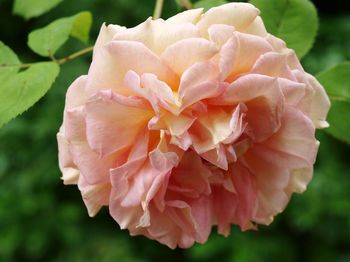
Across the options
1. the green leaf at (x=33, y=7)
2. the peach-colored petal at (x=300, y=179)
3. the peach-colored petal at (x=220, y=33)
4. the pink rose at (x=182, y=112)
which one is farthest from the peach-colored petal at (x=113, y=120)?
the green leaf at (x=33, y=7)

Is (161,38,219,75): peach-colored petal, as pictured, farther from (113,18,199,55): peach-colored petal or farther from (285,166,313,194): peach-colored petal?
(285,166,313,194): peach-colored petal

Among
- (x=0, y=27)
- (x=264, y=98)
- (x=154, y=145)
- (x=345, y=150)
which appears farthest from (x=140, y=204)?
(x=0, y=27)

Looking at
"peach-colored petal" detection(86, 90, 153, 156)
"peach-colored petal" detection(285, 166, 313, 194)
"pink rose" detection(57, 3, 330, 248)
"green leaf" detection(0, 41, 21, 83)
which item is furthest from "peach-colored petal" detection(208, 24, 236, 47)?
"green leaf" detection(0, 41, 21, 83)

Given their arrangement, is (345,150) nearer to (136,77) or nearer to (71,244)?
(71,244)

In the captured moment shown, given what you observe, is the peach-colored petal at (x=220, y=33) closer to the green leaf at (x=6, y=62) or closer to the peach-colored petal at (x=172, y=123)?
the peach-colored petal at (x=172, y=123)

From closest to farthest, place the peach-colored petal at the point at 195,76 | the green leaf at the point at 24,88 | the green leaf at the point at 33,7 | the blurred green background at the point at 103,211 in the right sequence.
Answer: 1. the peach-colored petal at the point at 195,76
2. the green leaf at the point at 24,88
3. the green leaf at the point at 33,7
4. the blurred green background at the point at 103,211

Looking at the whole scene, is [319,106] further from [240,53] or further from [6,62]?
[6,62]

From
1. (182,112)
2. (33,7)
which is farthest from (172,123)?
(33,7)
